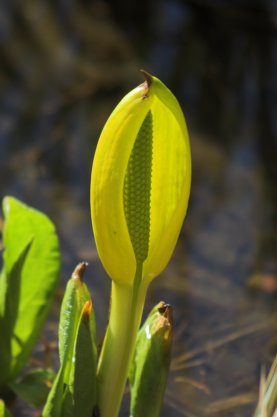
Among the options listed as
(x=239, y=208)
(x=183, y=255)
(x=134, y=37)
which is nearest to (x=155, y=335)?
(x=183, y=255)

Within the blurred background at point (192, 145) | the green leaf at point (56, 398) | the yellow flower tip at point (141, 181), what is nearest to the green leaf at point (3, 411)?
the green leaf at point (56, 398)

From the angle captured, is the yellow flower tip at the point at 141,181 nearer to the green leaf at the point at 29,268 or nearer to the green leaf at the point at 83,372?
the green leaf at the point at 83,372

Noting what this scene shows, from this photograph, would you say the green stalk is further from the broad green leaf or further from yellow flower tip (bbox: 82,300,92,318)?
the broad green leaf

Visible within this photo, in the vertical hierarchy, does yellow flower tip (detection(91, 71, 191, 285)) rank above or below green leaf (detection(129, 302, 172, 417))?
above

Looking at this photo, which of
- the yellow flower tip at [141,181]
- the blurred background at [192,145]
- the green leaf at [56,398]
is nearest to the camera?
the yellow flower tip at [141,181]

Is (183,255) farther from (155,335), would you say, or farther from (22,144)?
(155,335)

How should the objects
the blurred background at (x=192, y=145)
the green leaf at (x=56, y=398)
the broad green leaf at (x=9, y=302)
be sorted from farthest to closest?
the blurred background at (x=192, y=145), the broad green leaf at (x=9, y=302), the green leaf at (x=56, y=398)

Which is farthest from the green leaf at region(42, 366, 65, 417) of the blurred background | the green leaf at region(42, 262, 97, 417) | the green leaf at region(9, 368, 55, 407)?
the blurred background
